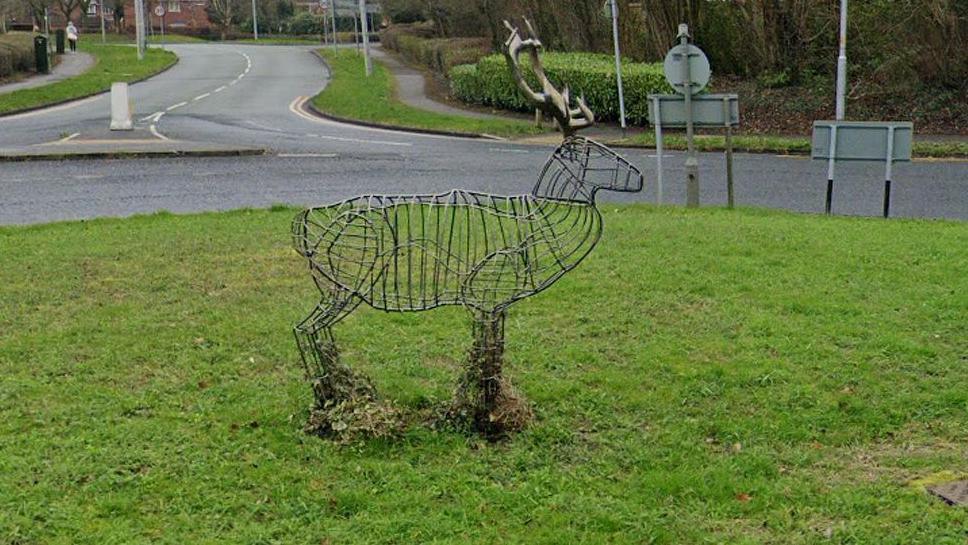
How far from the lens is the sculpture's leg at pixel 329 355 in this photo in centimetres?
568

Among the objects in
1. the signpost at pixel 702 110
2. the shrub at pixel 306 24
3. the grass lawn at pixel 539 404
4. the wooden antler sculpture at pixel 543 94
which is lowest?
the grass lawn at pixel 539 404

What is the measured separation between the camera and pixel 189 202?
46.7 feet

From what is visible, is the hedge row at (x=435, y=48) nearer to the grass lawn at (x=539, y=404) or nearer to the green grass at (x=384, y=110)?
the green grass at (x=384, y=110)

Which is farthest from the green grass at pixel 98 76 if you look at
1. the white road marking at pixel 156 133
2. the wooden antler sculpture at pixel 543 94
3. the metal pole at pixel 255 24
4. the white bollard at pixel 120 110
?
the wooden antler sculpture at pixel 543 94

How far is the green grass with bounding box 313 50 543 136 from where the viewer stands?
24609mm

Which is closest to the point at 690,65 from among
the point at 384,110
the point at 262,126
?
the point at 262,126

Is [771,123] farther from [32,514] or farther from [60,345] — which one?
[32,514]

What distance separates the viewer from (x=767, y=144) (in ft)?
68.4

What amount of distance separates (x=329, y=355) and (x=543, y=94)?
69.9 inches

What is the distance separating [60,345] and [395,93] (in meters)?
26.6

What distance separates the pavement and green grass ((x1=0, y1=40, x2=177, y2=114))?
448 millimetres

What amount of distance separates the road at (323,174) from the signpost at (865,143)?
36.0 inches

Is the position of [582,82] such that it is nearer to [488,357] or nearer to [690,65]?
[690,65]

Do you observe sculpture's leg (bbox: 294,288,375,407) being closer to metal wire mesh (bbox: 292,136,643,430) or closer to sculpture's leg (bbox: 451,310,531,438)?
metal wire mesh (bbox: 292,136,643,430)
